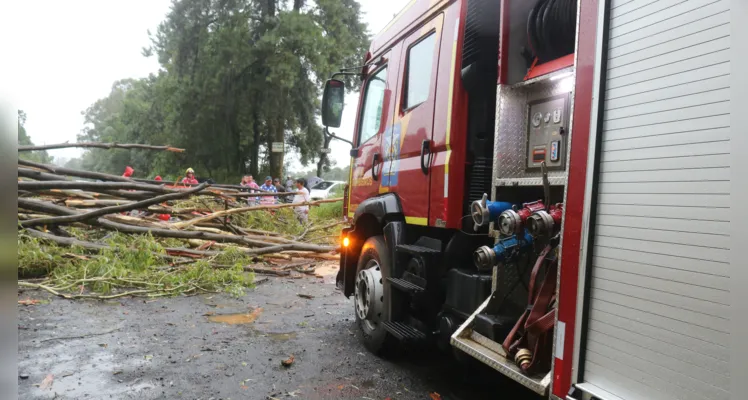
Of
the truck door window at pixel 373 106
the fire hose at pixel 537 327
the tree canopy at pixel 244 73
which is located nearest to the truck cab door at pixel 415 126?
the truck door window at pixel 373 106

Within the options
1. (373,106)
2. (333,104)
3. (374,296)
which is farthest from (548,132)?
(333,104)

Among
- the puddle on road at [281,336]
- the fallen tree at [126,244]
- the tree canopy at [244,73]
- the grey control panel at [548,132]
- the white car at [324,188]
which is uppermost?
the tree canopy at [244,73]

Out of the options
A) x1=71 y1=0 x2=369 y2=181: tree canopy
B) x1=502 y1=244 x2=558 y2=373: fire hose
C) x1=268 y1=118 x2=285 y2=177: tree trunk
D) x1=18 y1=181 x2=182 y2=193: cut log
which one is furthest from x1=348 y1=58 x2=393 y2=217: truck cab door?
x1=268 y1=118 x2=285 y2=177: tree trunk

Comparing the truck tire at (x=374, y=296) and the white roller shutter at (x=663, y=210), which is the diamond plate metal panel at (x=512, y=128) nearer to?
the white roller shutter at (x=663, y=210)

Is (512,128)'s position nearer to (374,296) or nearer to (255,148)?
(374,296)

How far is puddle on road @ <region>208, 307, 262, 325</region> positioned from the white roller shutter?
4.06m

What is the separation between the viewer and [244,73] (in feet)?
71.2

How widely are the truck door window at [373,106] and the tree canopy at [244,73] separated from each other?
16119 millimetres

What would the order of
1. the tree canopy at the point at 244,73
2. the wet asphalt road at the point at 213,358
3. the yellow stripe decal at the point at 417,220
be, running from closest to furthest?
the wet asphalt road at the point at 213,358
the yellow stripe decal at the point at 417,220
the tree canopy at the point at 244,73

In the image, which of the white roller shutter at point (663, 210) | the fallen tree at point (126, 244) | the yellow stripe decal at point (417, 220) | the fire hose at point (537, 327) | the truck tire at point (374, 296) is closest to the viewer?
the white roller shutter at point (663, 210)

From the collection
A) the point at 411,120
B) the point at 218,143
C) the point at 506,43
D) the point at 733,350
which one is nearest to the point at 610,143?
the point at 733,350

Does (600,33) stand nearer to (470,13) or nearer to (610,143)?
(610,143)

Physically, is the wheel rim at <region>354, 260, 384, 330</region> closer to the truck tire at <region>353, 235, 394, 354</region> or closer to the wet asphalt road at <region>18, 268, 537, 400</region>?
the truck tire at <region>353, 235, 394, 354</region>

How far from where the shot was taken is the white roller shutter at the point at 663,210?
1.39 metres
